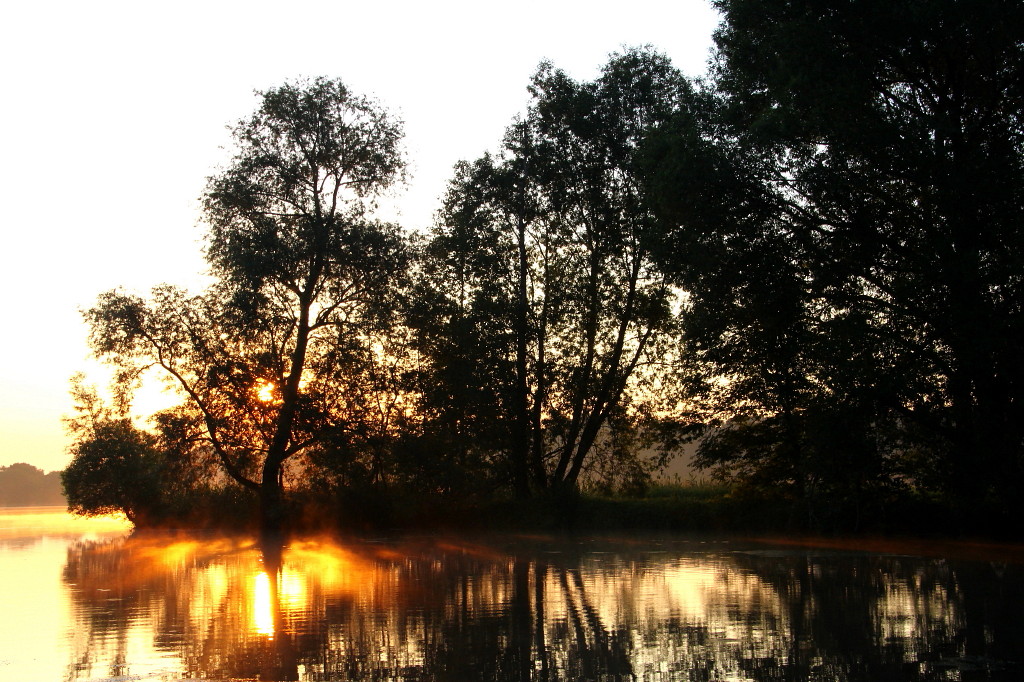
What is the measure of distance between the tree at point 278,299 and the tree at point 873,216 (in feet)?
47.7

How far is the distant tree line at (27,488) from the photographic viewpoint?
108688 millimetres

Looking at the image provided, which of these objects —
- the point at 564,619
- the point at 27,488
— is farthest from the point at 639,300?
the point at 27,488

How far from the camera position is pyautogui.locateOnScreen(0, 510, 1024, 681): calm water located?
8070mm

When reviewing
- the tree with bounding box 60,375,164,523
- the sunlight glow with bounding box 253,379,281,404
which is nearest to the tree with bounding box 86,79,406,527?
the sunlight glow with bounding box 253,379,281,404

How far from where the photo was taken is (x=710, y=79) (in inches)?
1081

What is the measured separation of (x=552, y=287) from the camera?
33.8 metres

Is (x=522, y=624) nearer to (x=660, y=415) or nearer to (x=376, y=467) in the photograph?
(x=660, y=415)

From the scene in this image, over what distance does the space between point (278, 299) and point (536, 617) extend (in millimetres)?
25685

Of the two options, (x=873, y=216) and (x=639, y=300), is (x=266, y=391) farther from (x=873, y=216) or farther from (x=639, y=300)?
(x=873, y=216)

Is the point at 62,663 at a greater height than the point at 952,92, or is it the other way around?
the point at 952,92

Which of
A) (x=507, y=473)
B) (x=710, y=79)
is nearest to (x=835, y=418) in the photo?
(x=710, y=79)

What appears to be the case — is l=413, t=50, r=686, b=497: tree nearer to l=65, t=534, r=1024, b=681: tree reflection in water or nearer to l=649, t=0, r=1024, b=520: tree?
l=649, t=0, r=1024, b=520: tree

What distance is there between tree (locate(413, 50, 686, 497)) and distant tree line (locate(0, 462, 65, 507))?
88324mm

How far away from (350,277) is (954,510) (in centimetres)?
2136
